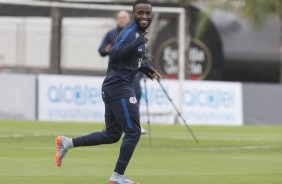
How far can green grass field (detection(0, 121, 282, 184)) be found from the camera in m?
12.6

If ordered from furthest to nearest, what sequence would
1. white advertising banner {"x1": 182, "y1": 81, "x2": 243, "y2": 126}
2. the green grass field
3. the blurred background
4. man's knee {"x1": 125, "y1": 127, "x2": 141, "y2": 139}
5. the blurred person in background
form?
white advertising banner {"x1": 182, "y1": 81, "x2": 243, "y2": 126}
the blurred background
the blurred person in background
the green grass field
man's knee {"x1": 125, "y1": 127, "x2": 141, "y2": 139}

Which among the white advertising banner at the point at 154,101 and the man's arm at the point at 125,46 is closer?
the man's arm at the point at 125,46

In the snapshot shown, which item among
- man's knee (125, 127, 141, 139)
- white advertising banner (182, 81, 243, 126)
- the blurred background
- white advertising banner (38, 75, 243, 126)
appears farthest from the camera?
white advertising banner (182, 81, 243, 126)

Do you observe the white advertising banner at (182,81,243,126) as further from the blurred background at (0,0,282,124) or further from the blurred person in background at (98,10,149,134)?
the blurred person in background at (98,10,149,134)

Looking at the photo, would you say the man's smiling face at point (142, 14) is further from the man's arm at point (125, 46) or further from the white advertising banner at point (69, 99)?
the white advertising banner at point (69, 99)

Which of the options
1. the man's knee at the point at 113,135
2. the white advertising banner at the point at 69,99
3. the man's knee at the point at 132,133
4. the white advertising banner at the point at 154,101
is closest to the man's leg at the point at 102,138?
the man's knee at the point at 113,135

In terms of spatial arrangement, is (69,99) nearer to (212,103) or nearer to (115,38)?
(212,103)

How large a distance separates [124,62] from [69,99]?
16.5 m

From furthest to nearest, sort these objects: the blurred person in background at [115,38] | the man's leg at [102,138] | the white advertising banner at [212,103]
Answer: the white advertising banner at [212,103] < the blurred person in background at [115,38] < the man's leg at [102,138]

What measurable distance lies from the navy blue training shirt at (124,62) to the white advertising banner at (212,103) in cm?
1747

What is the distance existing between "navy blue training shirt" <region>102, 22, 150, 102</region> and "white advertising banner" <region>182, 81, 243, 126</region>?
17.5 meters

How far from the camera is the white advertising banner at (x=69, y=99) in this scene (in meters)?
28.2

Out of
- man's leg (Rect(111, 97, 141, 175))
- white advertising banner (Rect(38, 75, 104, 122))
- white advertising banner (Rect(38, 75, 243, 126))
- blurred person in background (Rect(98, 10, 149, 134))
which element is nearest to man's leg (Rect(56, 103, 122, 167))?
man's leg (Rect(111, 97, 141, 175))

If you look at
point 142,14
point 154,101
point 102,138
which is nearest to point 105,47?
point 154,101
